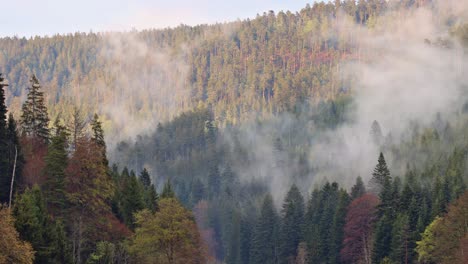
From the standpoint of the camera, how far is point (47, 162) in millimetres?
66188

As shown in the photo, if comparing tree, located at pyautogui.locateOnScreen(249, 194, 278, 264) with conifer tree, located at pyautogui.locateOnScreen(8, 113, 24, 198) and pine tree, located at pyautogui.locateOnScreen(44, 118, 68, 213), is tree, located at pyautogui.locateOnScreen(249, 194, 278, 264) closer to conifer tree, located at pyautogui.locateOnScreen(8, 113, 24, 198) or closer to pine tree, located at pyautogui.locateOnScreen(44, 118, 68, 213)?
conifer tree, located at pyautogui.locateOnScreen(8, 113, 24, 198)

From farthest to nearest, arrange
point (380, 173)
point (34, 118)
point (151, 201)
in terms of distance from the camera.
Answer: point (380, 173)
point (151, 201)
point (34, 118)

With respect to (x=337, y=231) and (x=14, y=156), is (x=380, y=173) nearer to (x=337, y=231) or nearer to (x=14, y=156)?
(x=337, y=231)

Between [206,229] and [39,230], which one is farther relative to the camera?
[206,229]

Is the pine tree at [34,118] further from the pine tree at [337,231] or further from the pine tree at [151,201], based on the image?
the pine tree at [337,231]

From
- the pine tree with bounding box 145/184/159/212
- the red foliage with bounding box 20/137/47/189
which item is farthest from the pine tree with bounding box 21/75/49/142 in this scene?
the pine tree with bounding box 145/184/159/212

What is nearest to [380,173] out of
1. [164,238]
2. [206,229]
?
[164,238]

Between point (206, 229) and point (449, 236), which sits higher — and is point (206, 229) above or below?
above

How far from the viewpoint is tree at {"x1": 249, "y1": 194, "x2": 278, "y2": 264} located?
136000 mm

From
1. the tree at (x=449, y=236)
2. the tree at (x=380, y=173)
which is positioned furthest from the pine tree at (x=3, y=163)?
the tree at (x=380, y=173)

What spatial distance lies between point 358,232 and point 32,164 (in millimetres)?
56787

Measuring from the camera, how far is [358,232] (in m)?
111

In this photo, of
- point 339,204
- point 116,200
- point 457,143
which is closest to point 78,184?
point 116,200

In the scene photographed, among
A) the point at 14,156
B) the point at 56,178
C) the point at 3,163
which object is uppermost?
the point at 14,156
